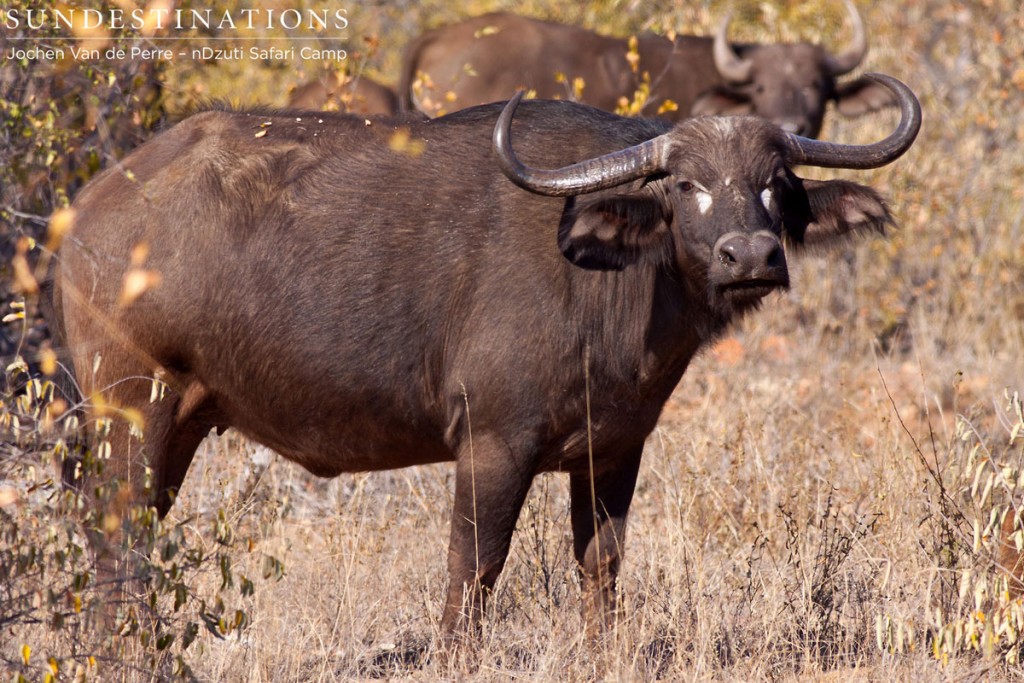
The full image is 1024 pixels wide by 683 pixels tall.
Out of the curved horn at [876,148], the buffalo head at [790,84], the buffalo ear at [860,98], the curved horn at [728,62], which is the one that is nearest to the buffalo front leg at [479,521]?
the curved horn at [876,148]

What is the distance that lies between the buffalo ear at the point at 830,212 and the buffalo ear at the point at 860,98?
7.31 meters

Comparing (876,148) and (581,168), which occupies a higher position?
(876,148)

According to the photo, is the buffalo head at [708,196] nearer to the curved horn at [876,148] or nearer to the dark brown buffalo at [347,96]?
the curved horn at [876,148]

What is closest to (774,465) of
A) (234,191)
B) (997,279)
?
(234,191)

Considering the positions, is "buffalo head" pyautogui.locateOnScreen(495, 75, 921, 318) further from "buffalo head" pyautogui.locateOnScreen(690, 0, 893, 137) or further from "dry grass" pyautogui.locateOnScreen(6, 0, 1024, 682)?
"buffalo head" pyautogui.locateOnScreen(690, 0, 893, 137)

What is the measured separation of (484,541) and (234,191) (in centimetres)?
166

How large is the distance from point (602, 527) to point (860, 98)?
818cm

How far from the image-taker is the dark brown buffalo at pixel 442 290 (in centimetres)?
479

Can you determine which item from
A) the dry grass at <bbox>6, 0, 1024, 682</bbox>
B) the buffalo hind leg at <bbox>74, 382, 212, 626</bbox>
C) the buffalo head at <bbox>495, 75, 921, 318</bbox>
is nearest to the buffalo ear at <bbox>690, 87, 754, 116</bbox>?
the dry grass at <bbox>6, 0, 1024, 682</bbox>

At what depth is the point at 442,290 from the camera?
16.1 feet

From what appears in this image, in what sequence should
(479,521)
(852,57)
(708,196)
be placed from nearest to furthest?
(708,196), (479,521), (852,57)

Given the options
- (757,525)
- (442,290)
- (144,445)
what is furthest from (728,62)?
(144,445)

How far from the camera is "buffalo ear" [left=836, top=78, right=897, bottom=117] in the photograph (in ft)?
39.7

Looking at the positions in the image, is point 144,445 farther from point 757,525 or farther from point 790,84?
point 790,84
